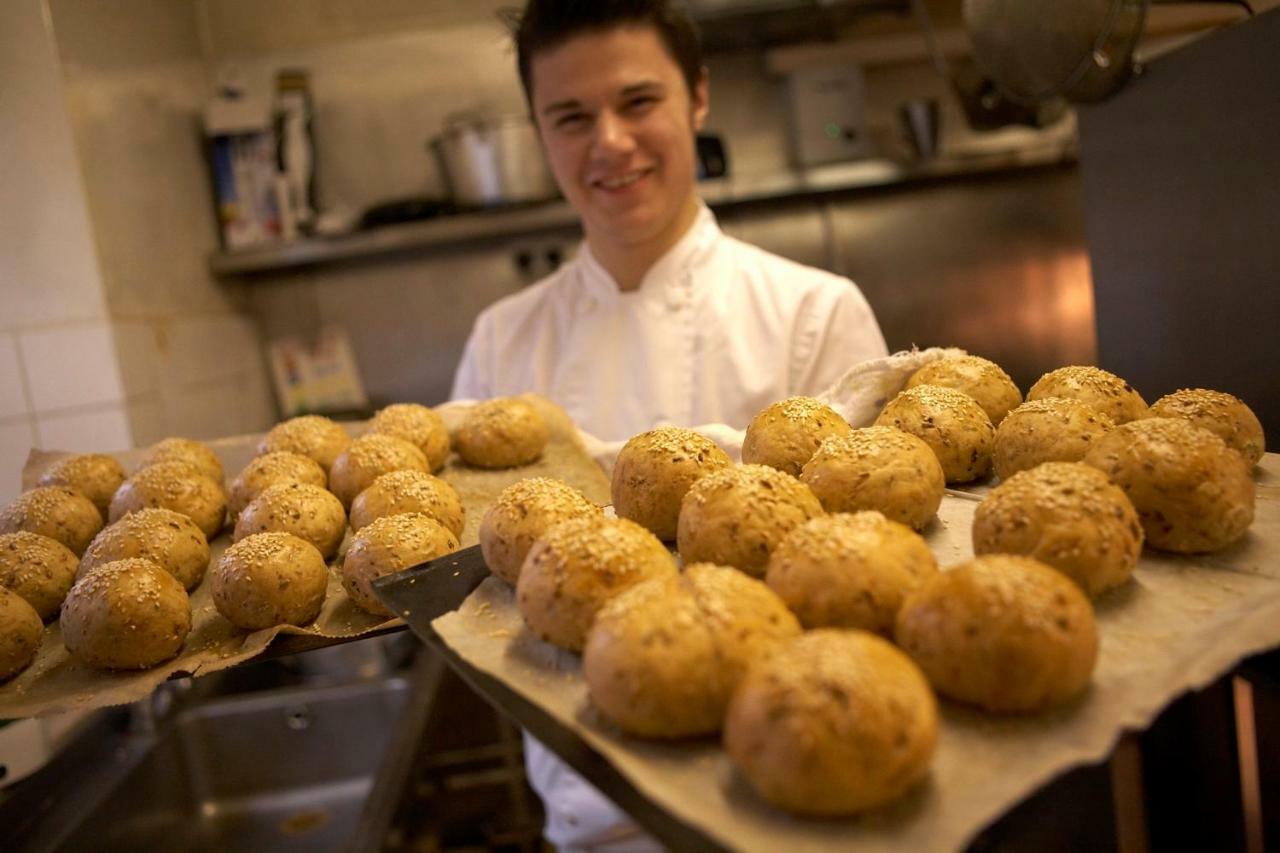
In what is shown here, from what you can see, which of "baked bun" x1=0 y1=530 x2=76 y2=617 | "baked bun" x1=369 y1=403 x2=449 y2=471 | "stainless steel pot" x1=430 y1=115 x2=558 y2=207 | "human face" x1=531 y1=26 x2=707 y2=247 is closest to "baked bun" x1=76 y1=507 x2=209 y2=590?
"baked bun" x1=0 y1=530 x2=76 y2=617

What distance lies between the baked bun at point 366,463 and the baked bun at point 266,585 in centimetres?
29

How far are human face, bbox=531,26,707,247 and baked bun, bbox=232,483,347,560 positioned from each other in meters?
1.16

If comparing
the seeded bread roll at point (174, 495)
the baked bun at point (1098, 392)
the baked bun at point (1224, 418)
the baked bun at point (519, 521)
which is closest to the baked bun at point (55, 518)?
the seeded bread roll at point (174, 495)

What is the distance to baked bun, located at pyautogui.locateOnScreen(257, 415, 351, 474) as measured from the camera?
159 centimetres

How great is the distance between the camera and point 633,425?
2254 mm

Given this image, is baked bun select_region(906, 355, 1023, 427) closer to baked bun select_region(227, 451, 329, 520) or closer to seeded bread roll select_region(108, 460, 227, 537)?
baked bun select_region(227, 451, 329, 520)

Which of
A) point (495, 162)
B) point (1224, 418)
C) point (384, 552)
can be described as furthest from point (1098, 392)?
point (495, 162)

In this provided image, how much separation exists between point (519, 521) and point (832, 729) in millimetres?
511

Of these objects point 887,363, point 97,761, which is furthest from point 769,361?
point 97,761

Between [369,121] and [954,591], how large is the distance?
12.1 ft

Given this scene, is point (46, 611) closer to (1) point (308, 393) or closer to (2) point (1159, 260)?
(2) point (1159, 260)

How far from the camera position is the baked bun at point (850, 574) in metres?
0.76

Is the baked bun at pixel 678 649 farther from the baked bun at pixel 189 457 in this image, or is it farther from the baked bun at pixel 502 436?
the baked bun at pixel 189 457

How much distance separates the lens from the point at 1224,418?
1.02 m
